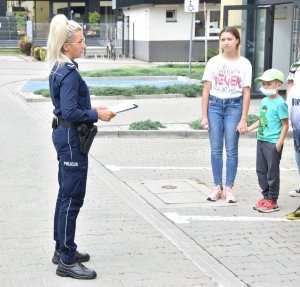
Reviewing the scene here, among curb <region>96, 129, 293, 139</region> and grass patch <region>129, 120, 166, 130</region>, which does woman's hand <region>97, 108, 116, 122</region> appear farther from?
grass patch <region>129, 120, 166, 130</region>

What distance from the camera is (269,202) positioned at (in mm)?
6832

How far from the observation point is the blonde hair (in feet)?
14.9

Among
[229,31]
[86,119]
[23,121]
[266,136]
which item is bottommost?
[23,121]

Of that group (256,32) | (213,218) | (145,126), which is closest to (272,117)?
(213,218)

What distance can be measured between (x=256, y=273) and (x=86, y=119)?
5.98ft

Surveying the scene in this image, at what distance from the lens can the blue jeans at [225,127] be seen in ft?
22.9

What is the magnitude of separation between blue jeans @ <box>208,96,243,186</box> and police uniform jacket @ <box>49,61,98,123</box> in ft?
8.65

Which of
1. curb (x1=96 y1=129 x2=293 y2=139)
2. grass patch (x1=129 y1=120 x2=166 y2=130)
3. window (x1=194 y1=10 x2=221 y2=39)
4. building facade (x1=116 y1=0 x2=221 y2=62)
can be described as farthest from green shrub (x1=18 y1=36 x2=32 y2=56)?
curb (x1=96 y1=129 x2=293 y2=139)

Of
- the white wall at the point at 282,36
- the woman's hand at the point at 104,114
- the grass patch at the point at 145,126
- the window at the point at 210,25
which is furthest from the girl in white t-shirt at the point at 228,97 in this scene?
the window at the point at 210,25

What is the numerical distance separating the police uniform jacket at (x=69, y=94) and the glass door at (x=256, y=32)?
1239 cm

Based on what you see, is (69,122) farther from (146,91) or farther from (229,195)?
(146,91)

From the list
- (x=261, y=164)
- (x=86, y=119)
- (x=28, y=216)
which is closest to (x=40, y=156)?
(x=28, y=216)

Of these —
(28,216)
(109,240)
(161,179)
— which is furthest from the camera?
(161,179)

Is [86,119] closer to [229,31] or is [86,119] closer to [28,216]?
[28,216]
